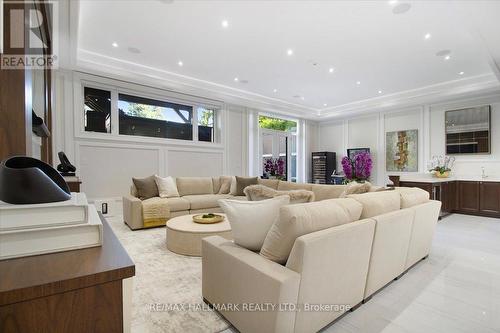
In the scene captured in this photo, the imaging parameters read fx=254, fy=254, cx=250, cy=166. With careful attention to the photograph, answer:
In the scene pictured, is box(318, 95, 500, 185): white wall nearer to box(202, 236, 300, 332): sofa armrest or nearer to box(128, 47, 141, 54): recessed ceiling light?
box(128, 47, 141, 54): recessed ceiling light

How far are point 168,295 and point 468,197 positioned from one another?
657cm

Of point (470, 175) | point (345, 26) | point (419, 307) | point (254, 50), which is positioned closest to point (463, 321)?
point (419, 307)

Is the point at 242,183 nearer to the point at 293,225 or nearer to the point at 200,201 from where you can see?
the point at 200,201

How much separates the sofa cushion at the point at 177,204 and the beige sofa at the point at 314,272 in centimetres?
269

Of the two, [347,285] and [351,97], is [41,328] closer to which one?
[347,285]

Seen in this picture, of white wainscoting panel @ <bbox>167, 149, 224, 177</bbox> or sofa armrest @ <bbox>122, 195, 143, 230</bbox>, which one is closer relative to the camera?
sofa armrest @ <bbox>122, 195, 143, 230</bbox>

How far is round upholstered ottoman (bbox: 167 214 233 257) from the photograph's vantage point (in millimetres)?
2963

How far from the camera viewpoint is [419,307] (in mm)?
1953

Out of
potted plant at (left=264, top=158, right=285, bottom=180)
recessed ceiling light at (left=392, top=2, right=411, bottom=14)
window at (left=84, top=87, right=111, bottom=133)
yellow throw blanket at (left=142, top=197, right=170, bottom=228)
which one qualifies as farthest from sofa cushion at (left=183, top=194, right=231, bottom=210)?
recessed ceiling light at (left=392, top=2, right=411, bottom=14)

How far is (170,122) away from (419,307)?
18.7 ft

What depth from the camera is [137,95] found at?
561 cm

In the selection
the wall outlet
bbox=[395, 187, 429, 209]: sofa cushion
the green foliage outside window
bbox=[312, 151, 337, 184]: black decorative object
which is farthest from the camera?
bbox=[312, 151, 337, 184]: black decorative object

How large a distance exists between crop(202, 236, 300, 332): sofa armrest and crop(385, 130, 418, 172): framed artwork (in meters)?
6.92

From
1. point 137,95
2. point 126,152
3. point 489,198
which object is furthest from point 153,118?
point 489,198
